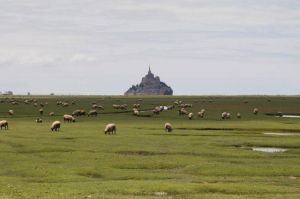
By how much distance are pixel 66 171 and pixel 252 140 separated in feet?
79.2

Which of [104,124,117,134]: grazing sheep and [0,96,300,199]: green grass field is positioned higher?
[104,124,117,134]: grazing sheep

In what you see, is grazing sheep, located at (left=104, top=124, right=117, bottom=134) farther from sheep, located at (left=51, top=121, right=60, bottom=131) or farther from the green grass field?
sheep, located at (left=51, top=121, right=60, bottom=131)

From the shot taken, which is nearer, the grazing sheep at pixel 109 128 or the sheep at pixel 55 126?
the grazing sheep at pixel 109 128

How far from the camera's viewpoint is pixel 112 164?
34.5 meters

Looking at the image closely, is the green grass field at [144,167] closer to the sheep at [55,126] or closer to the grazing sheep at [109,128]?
the grazing sheep at [109,128]

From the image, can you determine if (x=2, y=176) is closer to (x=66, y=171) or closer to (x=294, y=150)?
(x=66, y=171)

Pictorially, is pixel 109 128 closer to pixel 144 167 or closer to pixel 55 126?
pixel 55 126

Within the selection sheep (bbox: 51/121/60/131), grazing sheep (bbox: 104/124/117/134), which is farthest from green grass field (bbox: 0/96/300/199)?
sheep (bbox: 51/121/60/131)

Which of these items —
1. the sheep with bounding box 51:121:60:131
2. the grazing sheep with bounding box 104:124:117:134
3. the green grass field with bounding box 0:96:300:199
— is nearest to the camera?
the green grass field with bounding box 0:96:300:199

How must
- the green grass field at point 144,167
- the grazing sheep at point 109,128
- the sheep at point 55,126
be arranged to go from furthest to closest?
the sheep at point 55,126 → the grazing sheep at point 109,128 → the green grass field at point 144,167

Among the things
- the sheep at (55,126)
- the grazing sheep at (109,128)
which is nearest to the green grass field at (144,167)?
the grazing sheep at (109,128)

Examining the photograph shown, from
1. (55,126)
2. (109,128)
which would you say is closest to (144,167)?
(109,128)

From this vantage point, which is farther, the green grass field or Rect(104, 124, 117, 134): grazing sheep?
Rect(104, 124, 117, 134): grazing sheep

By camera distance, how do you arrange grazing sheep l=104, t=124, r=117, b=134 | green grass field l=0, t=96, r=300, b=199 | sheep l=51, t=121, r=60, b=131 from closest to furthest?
green grass field l=0, t=96, r=300, b=199 → grazing sheep l=104, t=124, r=117, b=134 → sheep l=51, t=121, r=60, b=131
